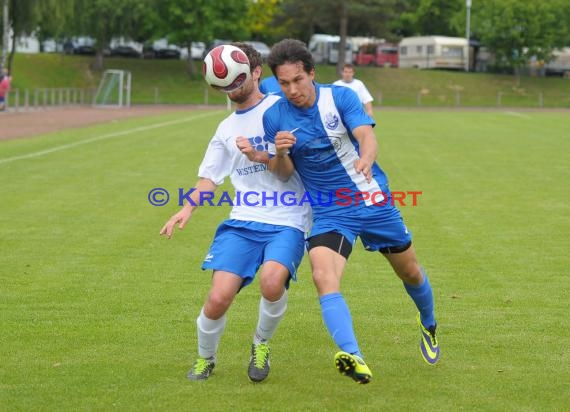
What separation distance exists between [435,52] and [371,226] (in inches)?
3103

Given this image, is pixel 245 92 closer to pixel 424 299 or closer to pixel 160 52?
pixel 424 299

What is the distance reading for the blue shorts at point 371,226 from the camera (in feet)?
20.1

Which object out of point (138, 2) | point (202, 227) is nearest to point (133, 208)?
point (202, 227)

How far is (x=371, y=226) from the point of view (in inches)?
245

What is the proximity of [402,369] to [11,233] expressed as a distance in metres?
7.22

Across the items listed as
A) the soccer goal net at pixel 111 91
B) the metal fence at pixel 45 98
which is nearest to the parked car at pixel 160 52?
the metal fence at pixel 45 98

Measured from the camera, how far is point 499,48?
76875mm

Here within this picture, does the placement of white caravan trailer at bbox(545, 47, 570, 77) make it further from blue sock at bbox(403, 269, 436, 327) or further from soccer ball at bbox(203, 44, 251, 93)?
soccer ball at bbox(203, 44, 251, 93)

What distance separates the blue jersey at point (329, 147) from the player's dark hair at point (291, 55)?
0.25 meters

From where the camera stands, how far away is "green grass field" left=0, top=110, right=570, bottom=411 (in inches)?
236

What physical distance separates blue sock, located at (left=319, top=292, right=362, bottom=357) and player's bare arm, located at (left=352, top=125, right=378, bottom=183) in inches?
27.7

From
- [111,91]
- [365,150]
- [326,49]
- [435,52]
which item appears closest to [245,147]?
[365,150]

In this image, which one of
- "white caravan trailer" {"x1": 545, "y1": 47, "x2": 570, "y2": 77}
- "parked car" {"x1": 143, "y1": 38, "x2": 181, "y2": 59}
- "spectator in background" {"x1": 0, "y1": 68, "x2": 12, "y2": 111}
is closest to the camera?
"spectator in background" {"x1": 0, "y1": 68, "x2": 12, "y2": 111}

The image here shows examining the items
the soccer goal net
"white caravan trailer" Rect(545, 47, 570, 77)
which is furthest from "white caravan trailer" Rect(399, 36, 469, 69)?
the soccer goal net
